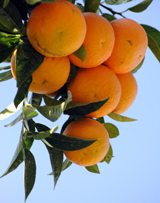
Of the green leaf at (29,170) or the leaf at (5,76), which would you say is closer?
the green leaf at (29,170)

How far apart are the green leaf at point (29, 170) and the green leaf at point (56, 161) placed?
2.0 inches

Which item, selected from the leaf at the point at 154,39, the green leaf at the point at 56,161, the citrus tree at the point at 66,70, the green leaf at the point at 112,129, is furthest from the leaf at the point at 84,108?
the leaf at the point at 154,39

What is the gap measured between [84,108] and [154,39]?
37 cm

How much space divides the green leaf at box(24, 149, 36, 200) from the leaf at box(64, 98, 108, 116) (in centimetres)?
15

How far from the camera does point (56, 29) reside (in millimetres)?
1108

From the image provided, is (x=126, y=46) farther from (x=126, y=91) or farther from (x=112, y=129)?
(x=112, y=129)

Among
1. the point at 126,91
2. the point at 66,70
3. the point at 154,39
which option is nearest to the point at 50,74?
the point at 66,70

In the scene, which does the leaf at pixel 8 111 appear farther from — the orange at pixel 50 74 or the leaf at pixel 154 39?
the leaf at pixel 154 39

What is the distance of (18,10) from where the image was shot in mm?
1206

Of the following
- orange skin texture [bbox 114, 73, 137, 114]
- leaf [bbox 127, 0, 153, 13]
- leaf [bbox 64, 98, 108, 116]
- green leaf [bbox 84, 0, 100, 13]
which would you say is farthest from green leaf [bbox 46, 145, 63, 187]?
leaf [bbox 127, 0, 153, 13]

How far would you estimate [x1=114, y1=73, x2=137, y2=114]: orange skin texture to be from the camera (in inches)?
52.6

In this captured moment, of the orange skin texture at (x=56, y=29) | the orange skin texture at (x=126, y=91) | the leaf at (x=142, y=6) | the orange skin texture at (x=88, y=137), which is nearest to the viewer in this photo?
the orange skin texture at (x=56, y=29)

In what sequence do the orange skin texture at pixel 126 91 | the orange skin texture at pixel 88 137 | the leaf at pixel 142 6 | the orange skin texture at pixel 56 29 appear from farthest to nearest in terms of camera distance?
the leaf at pixel 142 6, the orange skin texture at pixel 126 91, the orange skin texture at pixel 88 137, the orange skin texture at pixel 56 29

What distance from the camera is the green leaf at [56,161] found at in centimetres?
122
